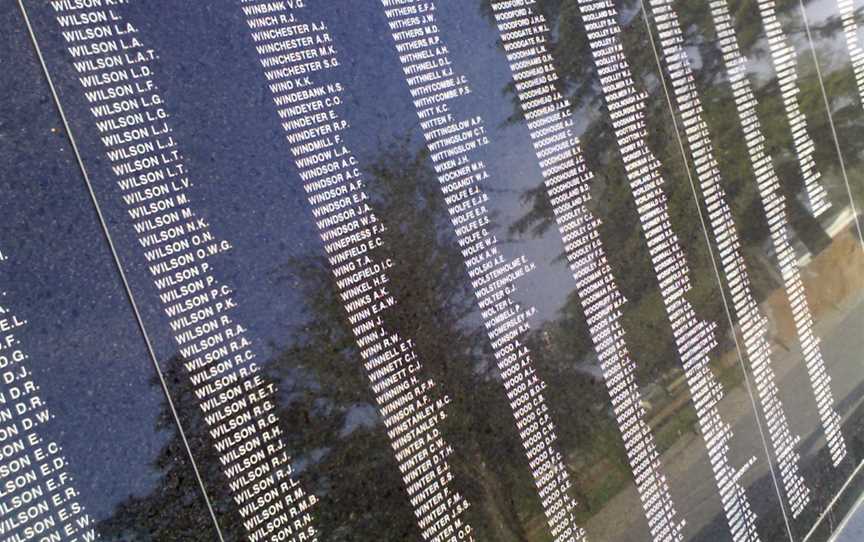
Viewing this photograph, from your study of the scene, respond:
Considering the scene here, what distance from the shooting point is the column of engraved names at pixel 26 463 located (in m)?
1.32

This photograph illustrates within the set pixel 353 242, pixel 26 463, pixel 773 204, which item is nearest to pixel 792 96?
pixel 773 204

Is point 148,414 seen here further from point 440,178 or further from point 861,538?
point 861,538

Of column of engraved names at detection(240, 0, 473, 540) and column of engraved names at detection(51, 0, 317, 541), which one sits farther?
column of engraved names at detection(240, 0, 473, 540)

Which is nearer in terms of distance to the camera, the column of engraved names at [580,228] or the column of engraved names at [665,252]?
the column of engraved names at [580,228]

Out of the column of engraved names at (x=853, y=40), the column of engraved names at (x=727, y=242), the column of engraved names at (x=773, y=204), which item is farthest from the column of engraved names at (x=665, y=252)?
the column of engraved names at (x=853, y=40)

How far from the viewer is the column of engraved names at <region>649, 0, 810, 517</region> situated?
291 centimetres

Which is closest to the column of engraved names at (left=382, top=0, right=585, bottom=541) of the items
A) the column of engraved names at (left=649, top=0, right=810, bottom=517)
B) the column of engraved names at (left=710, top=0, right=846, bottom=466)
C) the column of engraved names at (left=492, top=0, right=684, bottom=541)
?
the column of engraved names at (left=492, top=0, right=684, bottom=541)

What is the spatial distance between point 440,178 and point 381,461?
2.48 ft

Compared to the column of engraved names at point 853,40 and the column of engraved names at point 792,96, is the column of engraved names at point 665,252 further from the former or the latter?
the column of engraved names at point 853,40

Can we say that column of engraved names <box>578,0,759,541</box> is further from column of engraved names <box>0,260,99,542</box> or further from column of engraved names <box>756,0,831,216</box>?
column of engraved names <box>0,260,99,542</box>

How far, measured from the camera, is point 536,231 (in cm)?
230

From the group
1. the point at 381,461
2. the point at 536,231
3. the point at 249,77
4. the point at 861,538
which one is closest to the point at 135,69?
the point at 249,77

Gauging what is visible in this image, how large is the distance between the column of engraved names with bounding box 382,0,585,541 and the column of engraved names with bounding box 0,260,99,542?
1.11 meters

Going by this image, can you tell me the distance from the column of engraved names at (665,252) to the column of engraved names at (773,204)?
61 cm
